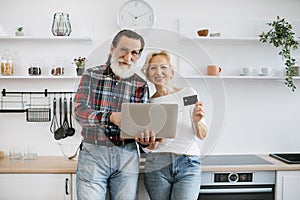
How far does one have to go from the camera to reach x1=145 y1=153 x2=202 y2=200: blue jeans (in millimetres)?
1831

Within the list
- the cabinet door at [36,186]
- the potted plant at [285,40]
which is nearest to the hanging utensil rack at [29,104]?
the cabinet door at [36,186]

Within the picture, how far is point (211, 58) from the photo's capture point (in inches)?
105

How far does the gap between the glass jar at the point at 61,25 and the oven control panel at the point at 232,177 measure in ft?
4.38

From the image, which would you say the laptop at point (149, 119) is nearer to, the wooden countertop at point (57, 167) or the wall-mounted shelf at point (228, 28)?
the wooden countertop at point (57, 167)

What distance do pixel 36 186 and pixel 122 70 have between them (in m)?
1.08

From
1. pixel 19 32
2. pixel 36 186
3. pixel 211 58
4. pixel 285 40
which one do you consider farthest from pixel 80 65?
pixel 285 40

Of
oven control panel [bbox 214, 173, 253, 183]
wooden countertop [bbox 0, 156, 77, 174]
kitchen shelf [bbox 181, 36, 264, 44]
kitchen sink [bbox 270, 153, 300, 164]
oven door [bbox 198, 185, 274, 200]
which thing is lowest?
oven door [bbox 198, 185, 274, 200]

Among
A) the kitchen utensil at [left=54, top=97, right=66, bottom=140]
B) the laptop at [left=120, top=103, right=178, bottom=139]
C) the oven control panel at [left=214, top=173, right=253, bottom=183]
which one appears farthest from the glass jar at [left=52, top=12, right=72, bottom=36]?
the oven control panel at [left=214, top=173, right=253, bottom=183]

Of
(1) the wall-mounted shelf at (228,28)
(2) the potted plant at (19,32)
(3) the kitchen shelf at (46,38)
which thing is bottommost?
(3) the kitchen shelf at (46,38)

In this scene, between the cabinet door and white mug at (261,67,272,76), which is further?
white mug at (261,67,272,76)

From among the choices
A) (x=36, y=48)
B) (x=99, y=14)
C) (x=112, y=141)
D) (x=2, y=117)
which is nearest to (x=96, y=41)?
(x=99, y=14)

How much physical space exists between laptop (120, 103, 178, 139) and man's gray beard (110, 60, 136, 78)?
5.5 inches

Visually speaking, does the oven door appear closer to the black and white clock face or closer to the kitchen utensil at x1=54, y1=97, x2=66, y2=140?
the kitchen utensil at x1=54, y1=97, x2=66, y2=140

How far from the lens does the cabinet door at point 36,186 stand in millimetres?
2172
